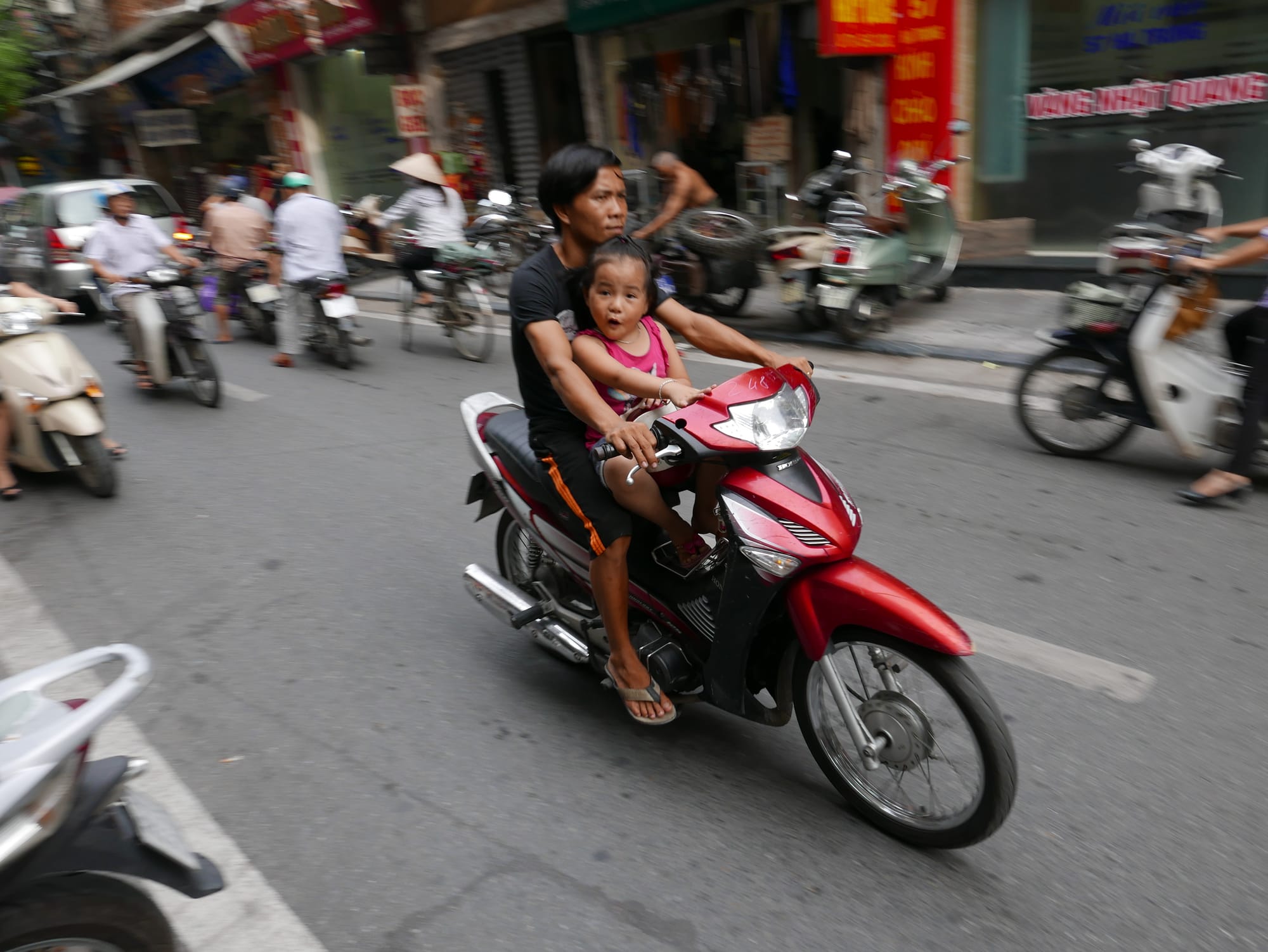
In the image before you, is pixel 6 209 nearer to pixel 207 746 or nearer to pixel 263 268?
pixel 263 268

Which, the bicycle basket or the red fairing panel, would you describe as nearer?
the red fairing panel

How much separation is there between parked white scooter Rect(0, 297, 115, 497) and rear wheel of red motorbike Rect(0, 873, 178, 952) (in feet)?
14.4

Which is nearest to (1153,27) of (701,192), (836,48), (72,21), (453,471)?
(836,48)

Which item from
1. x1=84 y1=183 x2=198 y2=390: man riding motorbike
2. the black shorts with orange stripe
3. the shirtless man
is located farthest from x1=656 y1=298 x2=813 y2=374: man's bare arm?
the shirtless man

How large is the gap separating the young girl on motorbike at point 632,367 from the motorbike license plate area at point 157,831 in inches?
54.3

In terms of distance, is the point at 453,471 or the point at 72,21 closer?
the point at 453,471

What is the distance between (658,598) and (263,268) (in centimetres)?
895

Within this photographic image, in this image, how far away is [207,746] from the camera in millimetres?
3215

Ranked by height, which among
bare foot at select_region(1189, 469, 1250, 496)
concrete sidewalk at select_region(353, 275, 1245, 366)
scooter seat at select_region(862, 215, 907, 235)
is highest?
scooter seat at select_region(862, 215, 907, 235)

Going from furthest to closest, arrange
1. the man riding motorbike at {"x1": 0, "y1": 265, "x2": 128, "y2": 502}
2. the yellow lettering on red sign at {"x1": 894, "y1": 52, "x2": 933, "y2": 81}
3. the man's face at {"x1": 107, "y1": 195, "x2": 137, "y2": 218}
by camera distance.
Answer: the yellow lettering on red sign at {"x1": 894, "y1": 52, "x2": 933, "y2": 81}, the man's face at {"x1": 107, "y1": 195, "x2": 137, "y2": 218}, the man riding motorbike at {"x1": 0, "y1": 265, "x2": 128, "y2": 502}

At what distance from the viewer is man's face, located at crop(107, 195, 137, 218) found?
817cm

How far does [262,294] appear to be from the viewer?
398 inches

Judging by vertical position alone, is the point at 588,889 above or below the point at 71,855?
below

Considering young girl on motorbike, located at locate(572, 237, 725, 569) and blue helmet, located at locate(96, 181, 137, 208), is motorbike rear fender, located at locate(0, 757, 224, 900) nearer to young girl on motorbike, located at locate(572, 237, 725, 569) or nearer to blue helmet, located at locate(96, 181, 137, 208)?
young girl on motorbike, located at locate(572, 237, 725, 569)
